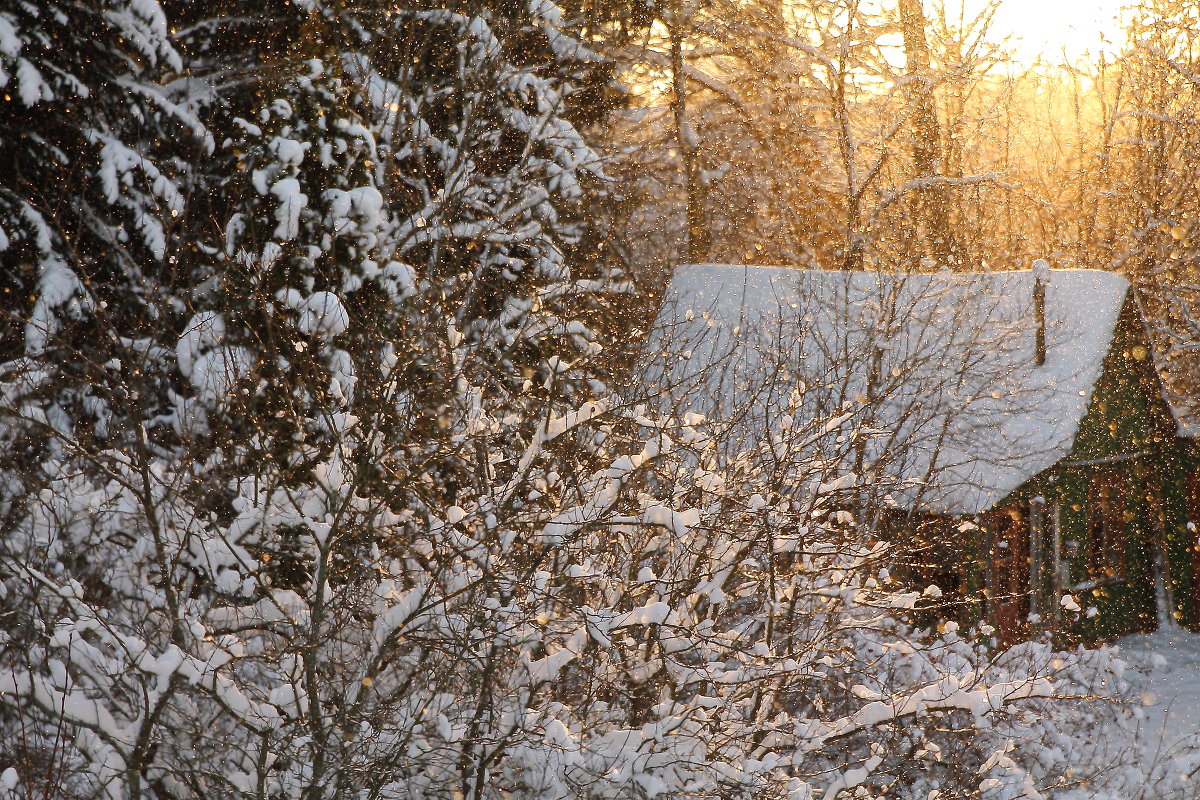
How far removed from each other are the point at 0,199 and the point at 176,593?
17.7 feet

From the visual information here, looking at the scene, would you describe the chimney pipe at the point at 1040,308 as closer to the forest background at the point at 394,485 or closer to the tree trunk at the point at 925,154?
the forest background at the point at 394,485

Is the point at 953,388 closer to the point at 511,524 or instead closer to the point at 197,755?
the point at 511,524

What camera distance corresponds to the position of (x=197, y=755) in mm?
5121

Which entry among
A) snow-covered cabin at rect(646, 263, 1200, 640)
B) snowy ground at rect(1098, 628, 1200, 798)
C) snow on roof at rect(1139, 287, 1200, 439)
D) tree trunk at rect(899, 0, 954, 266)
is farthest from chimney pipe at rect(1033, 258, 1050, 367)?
snow on roof at rect(1139, 287, 1200, 439)

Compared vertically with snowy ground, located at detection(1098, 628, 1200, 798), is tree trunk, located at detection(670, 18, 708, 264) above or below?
above

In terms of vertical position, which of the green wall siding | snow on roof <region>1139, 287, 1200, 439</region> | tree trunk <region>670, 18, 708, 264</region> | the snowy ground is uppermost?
tree trunk <region>670, 18, 708, 264</region>

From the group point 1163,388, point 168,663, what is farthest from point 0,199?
point 1163,388

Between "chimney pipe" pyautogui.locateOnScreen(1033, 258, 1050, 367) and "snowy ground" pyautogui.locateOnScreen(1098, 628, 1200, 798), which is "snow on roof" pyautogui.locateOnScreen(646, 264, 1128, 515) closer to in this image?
"chimney pipe" pyautogui.locateOnScreen(1033, 258, 1050, 367)

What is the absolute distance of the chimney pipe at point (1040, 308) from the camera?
587 inches

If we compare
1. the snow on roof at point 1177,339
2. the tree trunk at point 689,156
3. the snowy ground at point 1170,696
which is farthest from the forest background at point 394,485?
the snow on roof at point 1177,339

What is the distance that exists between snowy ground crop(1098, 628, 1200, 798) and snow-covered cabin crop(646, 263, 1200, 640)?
51cm

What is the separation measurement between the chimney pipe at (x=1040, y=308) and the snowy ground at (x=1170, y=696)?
4.39 metres

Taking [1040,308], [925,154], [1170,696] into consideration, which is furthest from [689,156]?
[1170,696]

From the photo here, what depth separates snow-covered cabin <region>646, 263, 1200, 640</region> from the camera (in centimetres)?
1330
